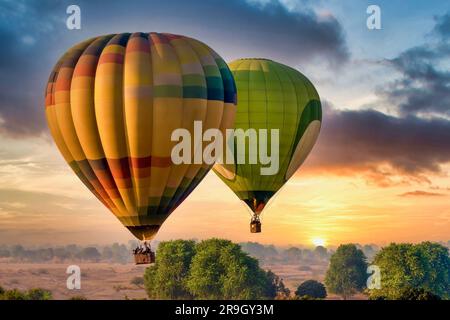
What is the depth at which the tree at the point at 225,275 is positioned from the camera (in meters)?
101

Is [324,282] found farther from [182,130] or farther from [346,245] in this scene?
[182,130]

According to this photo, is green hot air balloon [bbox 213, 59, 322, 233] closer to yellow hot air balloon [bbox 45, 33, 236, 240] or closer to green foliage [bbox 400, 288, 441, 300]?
yellow hot air balloon [bbox 45, 33, 236, 240]

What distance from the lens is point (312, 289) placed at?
391 feet

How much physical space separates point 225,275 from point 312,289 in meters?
20.6

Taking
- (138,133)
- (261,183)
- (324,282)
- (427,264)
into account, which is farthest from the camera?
(324,282)

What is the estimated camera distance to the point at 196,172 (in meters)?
46.6

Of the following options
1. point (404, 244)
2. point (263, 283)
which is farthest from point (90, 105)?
point (404, 244)

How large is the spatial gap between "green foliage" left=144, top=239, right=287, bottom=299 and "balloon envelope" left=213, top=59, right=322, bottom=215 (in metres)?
44.5

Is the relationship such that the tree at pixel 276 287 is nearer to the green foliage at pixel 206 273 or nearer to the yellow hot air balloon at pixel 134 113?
the green foliage at pixel 206 273

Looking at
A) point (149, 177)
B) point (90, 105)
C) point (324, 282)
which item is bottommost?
point (324, 282)

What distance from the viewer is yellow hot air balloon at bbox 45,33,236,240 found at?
4447cm

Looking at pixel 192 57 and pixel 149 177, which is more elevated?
pixel 192 57

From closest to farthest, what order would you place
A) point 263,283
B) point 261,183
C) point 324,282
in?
1. point 261,183
2. point 263,283
3. point 324,282
